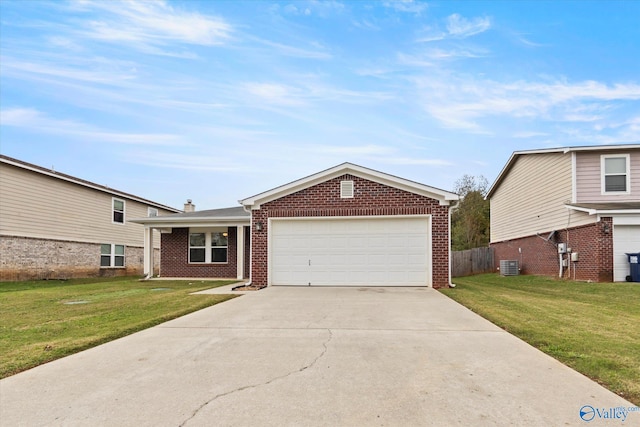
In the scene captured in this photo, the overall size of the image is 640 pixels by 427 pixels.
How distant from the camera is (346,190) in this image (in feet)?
44.4

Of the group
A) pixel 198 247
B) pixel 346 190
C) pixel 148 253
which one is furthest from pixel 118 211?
pixel 346 190

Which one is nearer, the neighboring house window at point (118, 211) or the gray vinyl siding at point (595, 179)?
the gray vinyl siding at point (595, 179)

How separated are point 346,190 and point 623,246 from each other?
9.95 meters

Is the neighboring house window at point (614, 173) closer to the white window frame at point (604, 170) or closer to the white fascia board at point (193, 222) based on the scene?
the white window frame at point (604, 170)

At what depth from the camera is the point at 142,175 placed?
2481 centimetres

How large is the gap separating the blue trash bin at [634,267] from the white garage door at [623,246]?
0.49 feet

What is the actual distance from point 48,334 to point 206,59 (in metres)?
12.0

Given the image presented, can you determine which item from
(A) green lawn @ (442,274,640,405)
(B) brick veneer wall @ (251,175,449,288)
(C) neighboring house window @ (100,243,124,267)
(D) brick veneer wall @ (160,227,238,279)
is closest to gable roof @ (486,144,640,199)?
(A) green lawn @ (442,274,640,405)

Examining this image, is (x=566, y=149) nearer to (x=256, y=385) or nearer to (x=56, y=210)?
(x=256, y=385)

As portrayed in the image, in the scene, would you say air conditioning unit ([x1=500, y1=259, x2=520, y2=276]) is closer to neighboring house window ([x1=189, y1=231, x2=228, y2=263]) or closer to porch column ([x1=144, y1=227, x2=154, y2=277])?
neighboring house window ([x1=189, y1=231, x2=228, y2=263])

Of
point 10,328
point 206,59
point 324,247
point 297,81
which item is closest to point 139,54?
point 206,59

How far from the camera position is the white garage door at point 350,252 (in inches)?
518

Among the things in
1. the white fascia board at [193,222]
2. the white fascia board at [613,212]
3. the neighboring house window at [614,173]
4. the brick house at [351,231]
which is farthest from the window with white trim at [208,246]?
the neighboring house window at [614,173]

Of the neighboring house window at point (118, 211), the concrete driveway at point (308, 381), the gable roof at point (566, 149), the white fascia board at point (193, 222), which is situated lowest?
the concrete driveway at point (308, 381)
